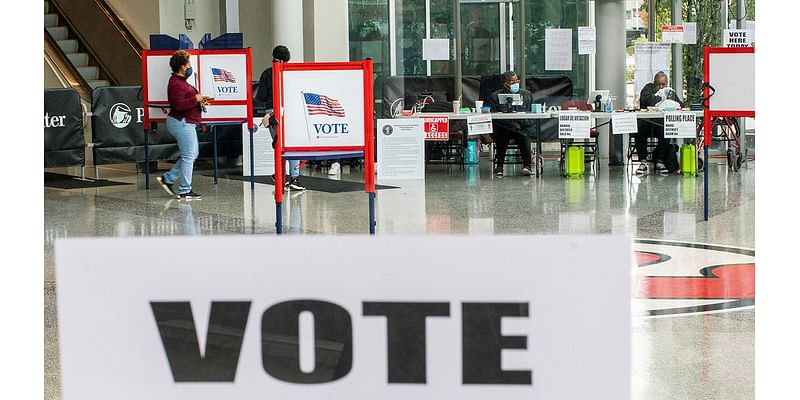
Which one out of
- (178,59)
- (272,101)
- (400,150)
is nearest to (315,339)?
(272,101)

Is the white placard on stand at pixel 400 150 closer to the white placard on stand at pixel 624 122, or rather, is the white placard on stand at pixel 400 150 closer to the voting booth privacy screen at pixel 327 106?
the white placard on stand at pixel 624 122

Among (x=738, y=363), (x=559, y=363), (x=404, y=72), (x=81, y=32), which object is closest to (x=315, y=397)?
(x=559, y=363)

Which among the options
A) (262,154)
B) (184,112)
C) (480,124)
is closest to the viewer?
(184,112)

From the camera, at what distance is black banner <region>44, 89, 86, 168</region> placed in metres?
14.1

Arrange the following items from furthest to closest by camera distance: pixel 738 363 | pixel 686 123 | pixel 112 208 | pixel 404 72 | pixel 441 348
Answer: pixel 404 72, pixel 686 123, pixel 112 208, pixel 738 363, pixel 441 348

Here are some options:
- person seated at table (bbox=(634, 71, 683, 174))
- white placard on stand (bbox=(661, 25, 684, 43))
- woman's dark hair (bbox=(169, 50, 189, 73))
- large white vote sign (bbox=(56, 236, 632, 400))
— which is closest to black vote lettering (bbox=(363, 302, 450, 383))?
large white vote sign (bbox=(56, 236, 632, 400))

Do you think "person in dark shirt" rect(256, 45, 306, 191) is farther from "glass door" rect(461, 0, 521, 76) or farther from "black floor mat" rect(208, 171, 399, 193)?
"glass door" rect(461, 0, 521, 76)

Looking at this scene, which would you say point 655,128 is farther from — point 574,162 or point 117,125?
point 117,125

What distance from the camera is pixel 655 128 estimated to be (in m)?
15.9

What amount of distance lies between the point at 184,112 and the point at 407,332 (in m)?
11.0

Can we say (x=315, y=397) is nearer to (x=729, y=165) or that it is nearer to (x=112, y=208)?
(x=112, y=208)

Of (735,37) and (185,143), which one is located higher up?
(735,37)

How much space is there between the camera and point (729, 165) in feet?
50.0

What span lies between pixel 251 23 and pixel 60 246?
1778 cm
